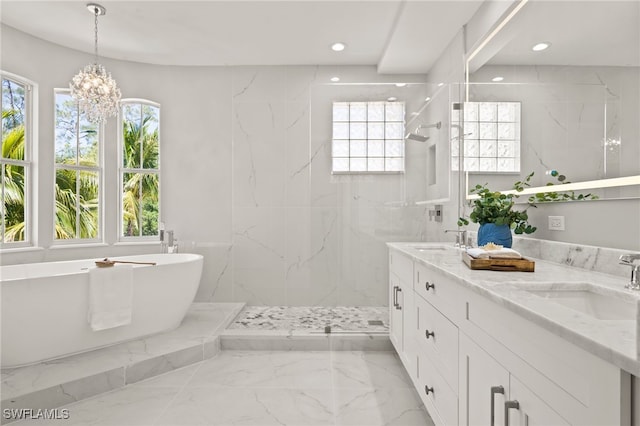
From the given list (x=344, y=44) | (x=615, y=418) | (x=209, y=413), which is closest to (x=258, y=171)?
(x=344, y=44)

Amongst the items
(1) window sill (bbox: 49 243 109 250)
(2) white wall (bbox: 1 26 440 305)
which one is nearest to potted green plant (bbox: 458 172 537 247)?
(2) white wall (bbox: 1 26 440 305)

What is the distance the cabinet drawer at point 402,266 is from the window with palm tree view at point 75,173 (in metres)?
3.25

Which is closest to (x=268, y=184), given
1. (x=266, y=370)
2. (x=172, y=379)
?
(x=266, y=370)

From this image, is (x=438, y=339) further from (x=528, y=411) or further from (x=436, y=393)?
(x=528, y=411)

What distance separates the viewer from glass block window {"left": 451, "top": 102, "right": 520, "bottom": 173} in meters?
2.07

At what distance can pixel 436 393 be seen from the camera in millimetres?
1641

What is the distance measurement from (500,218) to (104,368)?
8.63 ft

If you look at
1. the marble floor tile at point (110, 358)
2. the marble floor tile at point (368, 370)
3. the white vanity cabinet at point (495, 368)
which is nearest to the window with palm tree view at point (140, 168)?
the marble floor tile at point (110, 358)

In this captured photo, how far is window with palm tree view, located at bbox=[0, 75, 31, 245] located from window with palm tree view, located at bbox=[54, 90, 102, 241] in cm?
28

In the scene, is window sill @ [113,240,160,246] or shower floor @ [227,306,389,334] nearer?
shower floor @ [227,306,389,334]

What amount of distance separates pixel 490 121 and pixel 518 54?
45 cm

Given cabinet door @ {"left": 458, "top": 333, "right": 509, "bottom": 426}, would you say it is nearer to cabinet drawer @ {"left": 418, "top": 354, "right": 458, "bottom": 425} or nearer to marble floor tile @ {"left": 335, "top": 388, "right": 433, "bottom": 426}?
cabinet drawer @ {"left": 418, "top": 354, "right": 458, "bottom": 425}

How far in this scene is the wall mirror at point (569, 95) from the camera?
1.32 m

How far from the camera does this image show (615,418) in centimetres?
63
